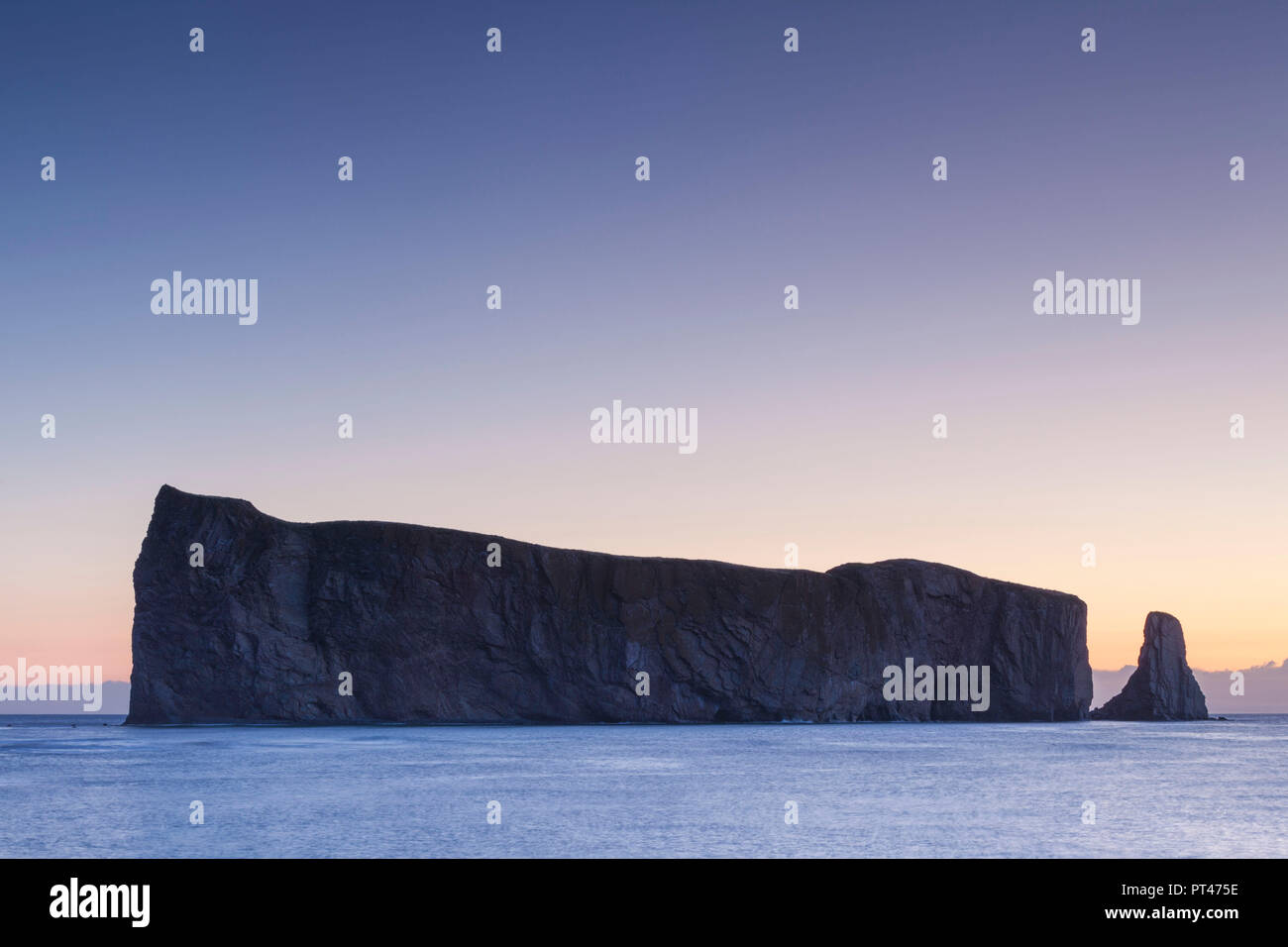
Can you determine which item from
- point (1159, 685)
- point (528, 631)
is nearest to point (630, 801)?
point (528, 631)

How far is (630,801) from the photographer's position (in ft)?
106

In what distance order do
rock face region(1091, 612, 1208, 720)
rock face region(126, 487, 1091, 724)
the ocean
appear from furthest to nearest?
rock face region(1091, 612, 1208, 720)
rock face region(126, 487, 1091, 724)
the ocean

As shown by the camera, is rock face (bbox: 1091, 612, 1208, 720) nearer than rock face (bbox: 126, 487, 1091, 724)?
No

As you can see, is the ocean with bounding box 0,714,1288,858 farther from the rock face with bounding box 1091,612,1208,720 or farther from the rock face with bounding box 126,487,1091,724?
the rock face with bounding box 1091,612,1208,720

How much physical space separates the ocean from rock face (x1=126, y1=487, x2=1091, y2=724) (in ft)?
64.4

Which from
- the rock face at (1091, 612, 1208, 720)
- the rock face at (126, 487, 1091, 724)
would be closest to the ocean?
the rock face at (126, 487, 1091, 724)

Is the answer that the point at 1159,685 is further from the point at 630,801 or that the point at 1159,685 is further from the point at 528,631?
the point at 630,801

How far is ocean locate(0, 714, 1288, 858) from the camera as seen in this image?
24.2 metres

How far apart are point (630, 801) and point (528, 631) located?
200ft
